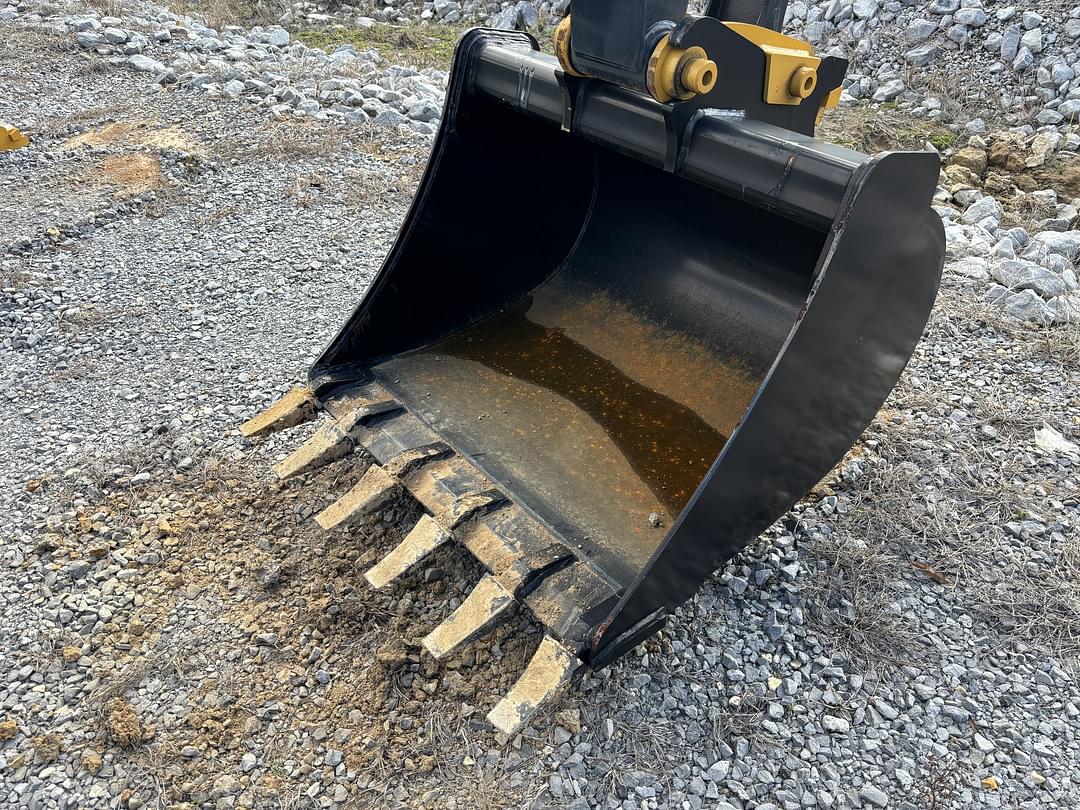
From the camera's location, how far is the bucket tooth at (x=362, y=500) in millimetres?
2246

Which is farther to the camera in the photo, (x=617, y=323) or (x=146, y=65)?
(x=146, y=65)

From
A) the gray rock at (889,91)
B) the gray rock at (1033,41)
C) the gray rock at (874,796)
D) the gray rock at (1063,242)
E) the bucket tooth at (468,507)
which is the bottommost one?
the gray rock at (874,796)

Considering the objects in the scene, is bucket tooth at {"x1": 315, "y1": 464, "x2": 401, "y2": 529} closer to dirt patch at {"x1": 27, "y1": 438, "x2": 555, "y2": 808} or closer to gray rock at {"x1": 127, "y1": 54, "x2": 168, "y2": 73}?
dirt patch at {"x1": 27, "y1": 438, "x2": 555, "y2": 808}

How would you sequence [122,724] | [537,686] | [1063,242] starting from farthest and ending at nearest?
1. [1063,242]
2. [122,724]
3. [537,686]

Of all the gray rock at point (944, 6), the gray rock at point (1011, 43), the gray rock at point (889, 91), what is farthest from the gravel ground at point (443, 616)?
the gray rock at point (944, 6)

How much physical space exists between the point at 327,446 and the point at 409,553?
18.4 inches

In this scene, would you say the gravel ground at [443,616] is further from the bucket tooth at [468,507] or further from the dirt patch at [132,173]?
the dirt patch at [132,173]

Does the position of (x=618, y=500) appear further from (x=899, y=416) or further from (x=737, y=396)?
(x=899, y=416)

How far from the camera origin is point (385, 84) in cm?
661

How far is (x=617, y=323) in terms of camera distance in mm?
2973

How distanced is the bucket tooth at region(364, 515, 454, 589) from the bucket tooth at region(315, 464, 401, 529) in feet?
0.48

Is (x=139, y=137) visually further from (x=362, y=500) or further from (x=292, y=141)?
(x=362, y=500)

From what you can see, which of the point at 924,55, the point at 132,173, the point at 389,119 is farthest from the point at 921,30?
the point at 132,173

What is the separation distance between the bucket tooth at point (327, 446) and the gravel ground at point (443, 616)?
33cm
